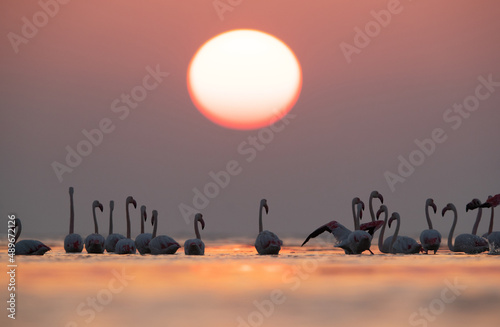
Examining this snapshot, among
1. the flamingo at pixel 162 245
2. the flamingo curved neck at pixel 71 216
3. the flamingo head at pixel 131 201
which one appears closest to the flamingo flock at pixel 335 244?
the flamingo at pixel 162 245

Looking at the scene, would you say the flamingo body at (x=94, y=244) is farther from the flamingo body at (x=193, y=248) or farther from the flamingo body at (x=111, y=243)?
the flamingo body at (x=193, y=248)

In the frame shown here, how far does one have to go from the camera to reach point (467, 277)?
17.5 m

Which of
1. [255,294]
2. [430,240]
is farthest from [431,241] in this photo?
[255,294]

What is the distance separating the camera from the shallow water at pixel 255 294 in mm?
11055

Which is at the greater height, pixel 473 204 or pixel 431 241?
pixel 473 204

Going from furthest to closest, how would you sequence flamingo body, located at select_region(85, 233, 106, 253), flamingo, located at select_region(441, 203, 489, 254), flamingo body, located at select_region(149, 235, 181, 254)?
1. flamingo body, located at select_region(85, 233, 106, 253)
2. flamingo, located at select_region(441, 203, 489, 254)
3. flamingo body, located at select_region(149, 235, 181, 254)

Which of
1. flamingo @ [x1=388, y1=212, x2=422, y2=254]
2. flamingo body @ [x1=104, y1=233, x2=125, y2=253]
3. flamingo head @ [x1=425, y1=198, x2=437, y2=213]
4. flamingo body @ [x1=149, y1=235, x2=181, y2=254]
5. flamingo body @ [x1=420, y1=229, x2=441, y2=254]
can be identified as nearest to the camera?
flamingo body @ [x1=149, y1=235, x2=181, y2=254]

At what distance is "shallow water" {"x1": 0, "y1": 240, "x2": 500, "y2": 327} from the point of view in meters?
11.1

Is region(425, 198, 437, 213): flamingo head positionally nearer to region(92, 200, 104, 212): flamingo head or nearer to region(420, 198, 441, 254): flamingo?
region(420, 198, 441, 254): flamingo

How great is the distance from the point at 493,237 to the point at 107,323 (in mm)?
20337

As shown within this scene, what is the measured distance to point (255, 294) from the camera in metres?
14.1

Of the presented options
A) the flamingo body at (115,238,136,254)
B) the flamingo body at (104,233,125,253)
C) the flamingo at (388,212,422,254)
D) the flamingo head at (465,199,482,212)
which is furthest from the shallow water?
the flamingo head at (465,199,482,212)

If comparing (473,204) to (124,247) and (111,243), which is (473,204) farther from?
(111,243)

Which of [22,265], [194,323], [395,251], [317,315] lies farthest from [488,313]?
[395,251]
